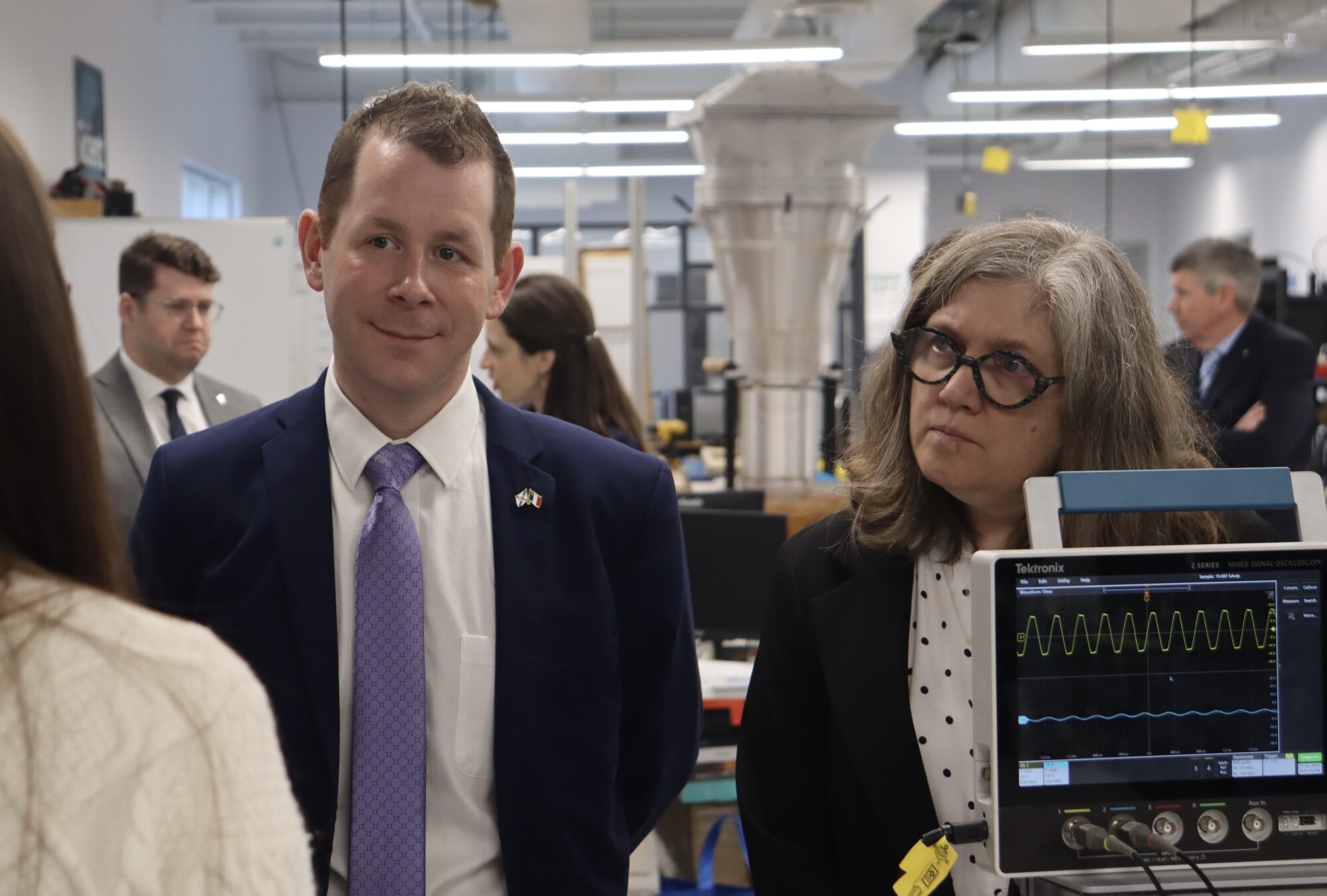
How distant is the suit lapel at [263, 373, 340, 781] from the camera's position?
1.28 m

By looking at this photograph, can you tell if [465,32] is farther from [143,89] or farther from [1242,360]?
[1242,360]

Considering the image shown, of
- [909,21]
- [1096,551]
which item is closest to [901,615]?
[1096,551]

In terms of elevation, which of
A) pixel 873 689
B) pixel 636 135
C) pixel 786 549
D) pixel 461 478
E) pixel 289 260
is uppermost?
pixel 636 135

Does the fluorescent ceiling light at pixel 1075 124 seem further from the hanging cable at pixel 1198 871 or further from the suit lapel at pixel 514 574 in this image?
the hanging cable at pixel 1198 871

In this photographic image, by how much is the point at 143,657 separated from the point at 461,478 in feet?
2.38

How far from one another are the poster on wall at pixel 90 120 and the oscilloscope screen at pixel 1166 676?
7.66m

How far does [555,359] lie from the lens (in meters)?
3.14

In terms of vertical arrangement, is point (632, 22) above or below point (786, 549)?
above

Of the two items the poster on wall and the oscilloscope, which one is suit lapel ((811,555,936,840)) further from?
the poster on wall

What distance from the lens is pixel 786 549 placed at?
5.17 feet

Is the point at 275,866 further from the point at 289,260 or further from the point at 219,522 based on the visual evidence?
the point at 289,260

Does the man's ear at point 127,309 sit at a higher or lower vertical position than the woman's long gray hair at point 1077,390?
higher

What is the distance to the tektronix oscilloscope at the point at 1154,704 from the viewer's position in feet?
3.61

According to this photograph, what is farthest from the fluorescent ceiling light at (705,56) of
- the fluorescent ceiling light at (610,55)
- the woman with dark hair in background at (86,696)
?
the woman with dark hair in background at (86,696)
